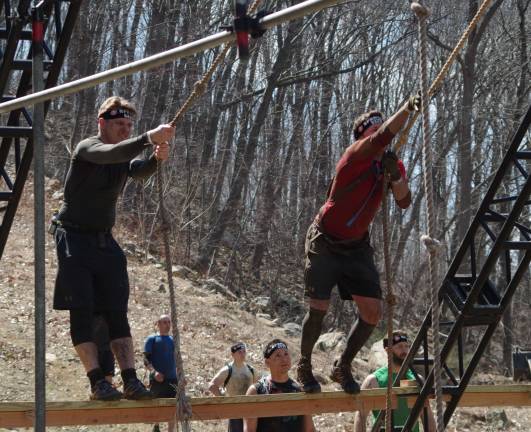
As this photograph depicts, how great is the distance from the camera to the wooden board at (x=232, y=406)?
243 inches

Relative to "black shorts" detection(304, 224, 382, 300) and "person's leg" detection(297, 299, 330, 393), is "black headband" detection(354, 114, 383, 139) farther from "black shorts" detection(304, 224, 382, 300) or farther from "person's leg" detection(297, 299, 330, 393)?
"person's leg" detection(297, 299, 330, 393)

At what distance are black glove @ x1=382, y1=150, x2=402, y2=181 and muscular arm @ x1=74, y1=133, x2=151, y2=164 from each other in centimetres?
175

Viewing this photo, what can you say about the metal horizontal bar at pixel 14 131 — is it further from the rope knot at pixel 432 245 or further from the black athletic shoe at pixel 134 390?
the rope knot at pixel 432 245

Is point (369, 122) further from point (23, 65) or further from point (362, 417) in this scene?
point (362, 417)

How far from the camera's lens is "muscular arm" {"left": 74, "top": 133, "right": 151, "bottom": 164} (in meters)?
5.15

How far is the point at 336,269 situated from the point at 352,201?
500 mm

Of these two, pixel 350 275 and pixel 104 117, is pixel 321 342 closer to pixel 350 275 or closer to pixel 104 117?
pixel 350 275

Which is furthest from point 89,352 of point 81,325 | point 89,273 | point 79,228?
point 79,228

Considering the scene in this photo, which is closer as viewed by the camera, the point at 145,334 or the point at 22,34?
the point at 22,34

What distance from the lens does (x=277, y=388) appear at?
23.6ft

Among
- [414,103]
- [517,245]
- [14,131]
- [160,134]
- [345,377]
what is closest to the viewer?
[160,134]

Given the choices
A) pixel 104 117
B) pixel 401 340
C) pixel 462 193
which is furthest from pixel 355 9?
pixel 104 117

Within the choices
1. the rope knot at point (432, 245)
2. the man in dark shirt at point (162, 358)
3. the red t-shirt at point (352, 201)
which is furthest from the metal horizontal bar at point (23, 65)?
the man in dark shirt at point (162, 358)

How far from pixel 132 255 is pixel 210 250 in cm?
313
